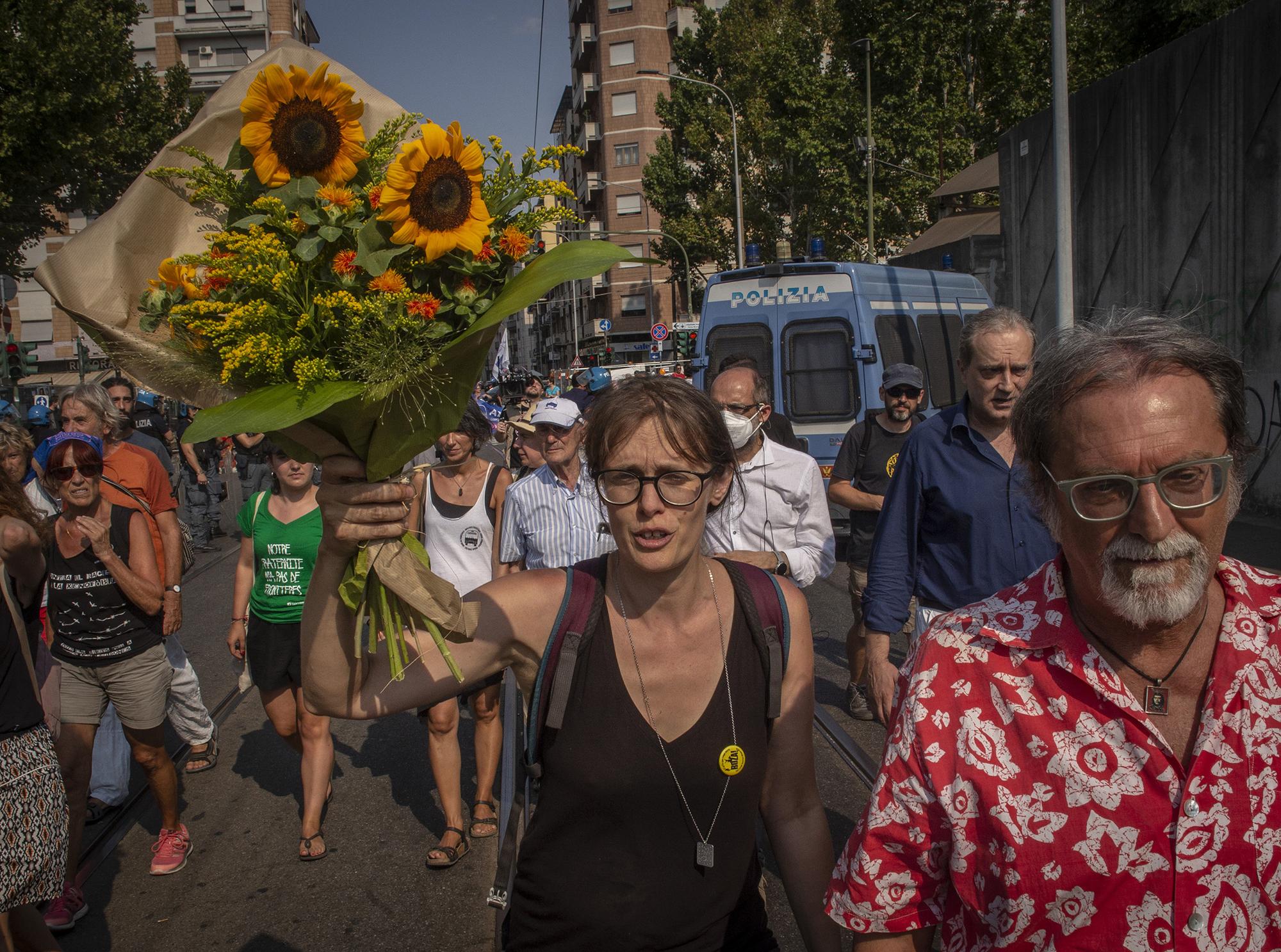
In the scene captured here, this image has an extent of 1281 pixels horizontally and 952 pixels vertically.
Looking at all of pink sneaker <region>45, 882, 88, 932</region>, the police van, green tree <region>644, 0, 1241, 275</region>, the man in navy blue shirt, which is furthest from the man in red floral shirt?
green tree <region>644, 0, 1241, 275</region>

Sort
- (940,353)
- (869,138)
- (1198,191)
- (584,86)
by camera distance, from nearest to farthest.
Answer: (940,353) → (1198,191) → (869,138) → (584,86)

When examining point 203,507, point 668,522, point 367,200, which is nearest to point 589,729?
point 668,522

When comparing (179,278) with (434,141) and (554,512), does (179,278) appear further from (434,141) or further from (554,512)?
(554,512)

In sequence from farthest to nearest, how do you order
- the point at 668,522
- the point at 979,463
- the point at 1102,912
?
the point at 979,463 < the point at 668,522 < the point at 1102,912

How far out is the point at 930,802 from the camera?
1805 mm

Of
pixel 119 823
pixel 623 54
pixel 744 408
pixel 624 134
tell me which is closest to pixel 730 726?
pixel 744 408

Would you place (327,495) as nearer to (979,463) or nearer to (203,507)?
(979,463)

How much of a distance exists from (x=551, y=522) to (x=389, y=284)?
3.11 meters

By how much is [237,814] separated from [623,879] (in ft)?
13.4

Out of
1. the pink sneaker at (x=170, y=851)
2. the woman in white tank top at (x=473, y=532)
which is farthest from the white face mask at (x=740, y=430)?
the pink sneaker at (x=170, y=851)

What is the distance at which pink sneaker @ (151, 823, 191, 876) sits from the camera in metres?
4.82

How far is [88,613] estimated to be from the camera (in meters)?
4.79

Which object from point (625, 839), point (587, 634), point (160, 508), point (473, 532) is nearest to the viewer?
point (625, 839)

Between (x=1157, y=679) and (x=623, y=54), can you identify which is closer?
(x=1157, y=679)
